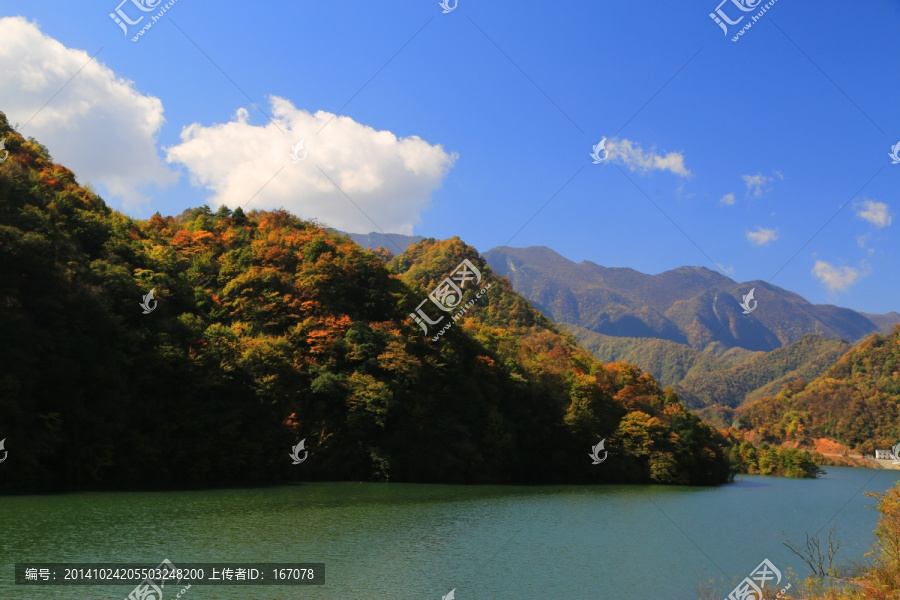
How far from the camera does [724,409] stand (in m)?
122

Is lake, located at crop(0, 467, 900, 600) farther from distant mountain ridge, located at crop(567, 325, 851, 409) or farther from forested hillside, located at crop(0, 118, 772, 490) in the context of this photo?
distant mountain ridge, located at crop(567, 325, 851, 409)

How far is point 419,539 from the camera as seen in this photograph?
57.5 feet

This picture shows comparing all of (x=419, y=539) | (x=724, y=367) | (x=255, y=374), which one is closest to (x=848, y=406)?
(x=724, y=367)

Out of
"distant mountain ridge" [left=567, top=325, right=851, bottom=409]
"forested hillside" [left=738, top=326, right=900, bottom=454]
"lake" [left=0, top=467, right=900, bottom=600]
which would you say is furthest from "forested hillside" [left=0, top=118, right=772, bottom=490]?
"distant mountain ridge" [left=567, top=325, right=851, bottom=409]

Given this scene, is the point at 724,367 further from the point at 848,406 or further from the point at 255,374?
the point at 255,374

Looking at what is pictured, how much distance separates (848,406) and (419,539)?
89849 millimetres

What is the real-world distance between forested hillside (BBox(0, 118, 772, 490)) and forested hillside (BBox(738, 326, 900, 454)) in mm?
50751

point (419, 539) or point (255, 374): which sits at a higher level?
point (255, 374)

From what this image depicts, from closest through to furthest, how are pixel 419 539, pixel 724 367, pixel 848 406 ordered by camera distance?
pixel 419 539, pixel 848 406, pixel 724 367

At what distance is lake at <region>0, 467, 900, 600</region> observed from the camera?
13117mm

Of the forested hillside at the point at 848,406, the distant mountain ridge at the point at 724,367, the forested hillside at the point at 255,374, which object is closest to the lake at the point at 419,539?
the forested hillside at the point at 255,374

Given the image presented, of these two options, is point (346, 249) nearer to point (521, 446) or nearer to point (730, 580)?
point (521, 446)

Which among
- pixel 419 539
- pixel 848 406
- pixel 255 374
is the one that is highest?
pixel 255 374

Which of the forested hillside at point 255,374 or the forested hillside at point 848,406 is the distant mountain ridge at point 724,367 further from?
the forested hillside at point 255,374
